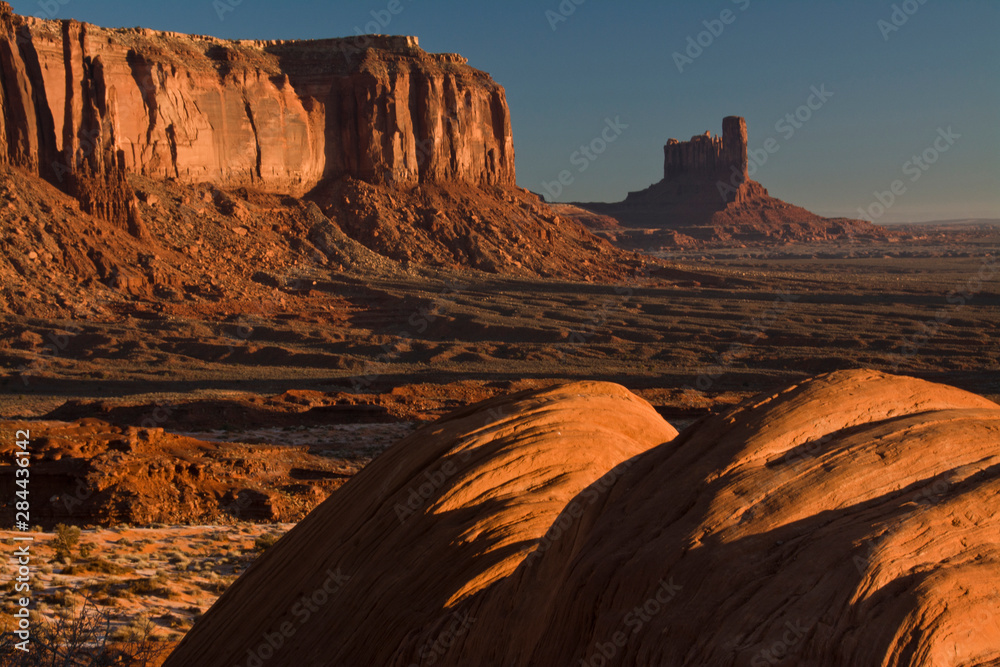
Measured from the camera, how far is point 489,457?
5.81 m

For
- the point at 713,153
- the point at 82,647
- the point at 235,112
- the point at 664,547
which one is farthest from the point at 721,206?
the point at 664,547

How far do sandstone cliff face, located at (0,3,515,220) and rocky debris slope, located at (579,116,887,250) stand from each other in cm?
7336

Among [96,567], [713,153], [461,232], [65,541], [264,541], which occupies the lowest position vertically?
[264,541]

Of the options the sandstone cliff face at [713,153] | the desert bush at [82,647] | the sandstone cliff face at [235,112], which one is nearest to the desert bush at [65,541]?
the desert bush at [82,647]

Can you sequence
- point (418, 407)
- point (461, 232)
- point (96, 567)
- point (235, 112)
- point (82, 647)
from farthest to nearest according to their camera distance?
point (461, 232), point (235, 112), point (418, 407), point (96, 567), point (82, 647)

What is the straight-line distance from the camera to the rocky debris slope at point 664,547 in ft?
9.86

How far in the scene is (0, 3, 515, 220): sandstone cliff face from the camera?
1944 inches

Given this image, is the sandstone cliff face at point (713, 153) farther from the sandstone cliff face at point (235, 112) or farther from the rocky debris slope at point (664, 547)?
the rocky debris slope at point (664, 547)

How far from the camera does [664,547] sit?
11.6 ft

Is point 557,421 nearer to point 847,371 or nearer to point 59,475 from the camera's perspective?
point 847,371

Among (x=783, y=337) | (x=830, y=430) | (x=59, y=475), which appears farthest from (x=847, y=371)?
(x=783, y=337)

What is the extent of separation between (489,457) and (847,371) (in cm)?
244

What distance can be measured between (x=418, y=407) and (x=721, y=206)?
138m

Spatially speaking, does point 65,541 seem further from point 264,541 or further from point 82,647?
point 82,647
